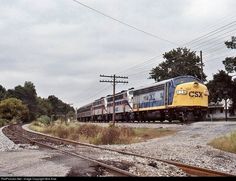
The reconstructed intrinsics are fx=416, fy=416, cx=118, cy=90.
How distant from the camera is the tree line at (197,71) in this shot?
176 feet

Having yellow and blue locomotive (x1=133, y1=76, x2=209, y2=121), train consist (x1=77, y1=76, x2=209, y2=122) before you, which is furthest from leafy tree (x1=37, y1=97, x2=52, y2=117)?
yellow and blue locomotive (x1=133, y1=76, x2=209, y2=121)

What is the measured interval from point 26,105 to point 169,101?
98433 millimetres

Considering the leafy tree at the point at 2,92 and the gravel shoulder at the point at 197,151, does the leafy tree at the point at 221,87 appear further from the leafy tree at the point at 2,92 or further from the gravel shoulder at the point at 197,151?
the leafy tree at the point at 2,92

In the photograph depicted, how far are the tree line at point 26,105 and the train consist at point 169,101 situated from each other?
197ft

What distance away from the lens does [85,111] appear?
77938 mm

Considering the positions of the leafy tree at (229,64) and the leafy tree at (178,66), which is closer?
the leafy tree at (229,64)

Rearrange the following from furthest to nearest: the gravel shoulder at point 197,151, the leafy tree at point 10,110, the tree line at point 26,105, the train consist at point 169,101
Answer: the tree line at point 26,105 < the leafy tree at point 10,110 < the train consist at point 169,101 < the gravel shoulder at point 197,151

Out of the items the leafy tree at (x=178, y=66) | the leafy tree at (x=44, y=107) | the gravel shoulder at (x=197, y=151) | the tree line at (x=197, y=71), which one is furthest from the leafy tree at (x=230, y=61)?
the leafy tree at (x=44, y=107)

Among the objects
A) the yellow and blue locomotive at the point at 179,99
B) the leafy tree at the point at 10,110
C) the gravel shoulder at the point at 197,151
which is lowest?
the gravel shoulder at the point at 197,151

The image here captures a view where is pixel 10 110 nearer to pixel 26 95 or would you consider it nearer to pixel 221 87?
pixel 26 95

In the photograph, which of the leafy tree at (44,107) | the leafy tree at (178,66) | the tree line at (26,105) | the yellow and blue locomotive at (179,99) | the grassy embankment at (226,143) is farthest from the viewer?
the leafy tree at (44,107)

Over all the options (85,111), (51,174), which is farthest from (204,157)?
(85,111)

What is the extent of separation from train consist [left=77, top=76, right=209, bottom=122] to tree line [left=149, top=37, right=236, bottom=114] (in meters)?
12.0

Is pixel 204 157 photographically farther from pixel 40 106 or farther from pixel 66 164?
pixel 40 106
